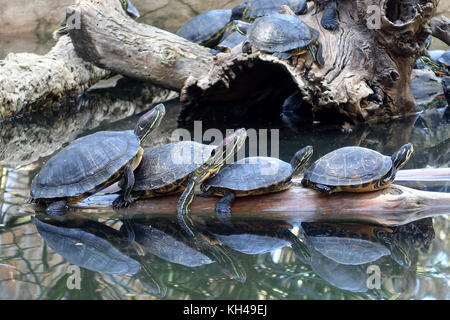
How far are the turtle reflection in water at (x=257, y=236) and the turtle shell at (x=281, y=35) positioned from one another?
9.89ft

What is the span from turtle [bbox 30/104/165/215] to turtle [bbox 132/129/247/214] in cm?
9

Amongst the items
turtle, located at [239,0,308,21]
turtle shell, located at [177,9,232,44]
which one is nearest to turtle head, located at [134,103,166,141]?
turtle shell, located at [177,9,232,44]

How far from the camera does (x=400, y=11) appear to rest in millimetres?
5367

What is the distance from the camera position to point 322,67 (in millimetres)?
5605

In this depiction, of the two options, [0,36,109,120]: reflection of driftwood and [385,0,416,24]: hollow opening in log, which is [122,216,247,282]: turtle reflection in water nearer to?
[385,0,416,24]: hollow opening in log

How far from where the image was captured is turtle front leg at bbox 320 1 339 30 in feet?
19.7

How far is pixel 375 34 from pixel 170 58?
8.84 ft

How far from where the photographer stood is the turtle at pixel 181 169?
3.17m

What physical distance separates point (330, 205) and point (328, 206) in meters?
0.01

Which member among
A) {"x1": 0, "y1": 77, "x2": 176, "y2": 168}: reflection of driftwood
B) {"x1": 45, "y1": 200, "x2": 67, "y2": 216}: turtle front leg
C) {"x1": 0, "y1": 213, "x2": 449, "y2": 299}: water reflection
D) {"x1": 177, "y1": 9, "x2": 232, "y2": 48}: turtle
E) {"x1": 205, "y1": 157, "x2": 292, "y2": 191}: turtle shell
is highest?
{"x1": 205, "y1": 157, "x2": 292, "y2": 191}: turtle shell

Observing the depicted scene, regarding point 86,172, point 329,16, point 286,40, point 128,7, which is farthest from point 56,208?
point 128,7

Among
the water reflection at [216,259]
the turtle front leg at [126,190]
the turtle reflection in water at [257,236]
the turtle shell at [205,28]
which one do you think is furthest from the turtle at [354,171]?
the turtle shell at [205,28]

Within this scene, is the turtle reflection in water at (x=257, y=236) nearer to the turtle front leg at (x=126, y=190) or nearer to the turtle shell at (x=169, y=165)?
the turtle shell at (x=169, y=165)

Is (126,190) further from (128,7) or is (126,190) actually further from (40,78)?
(128,7)
